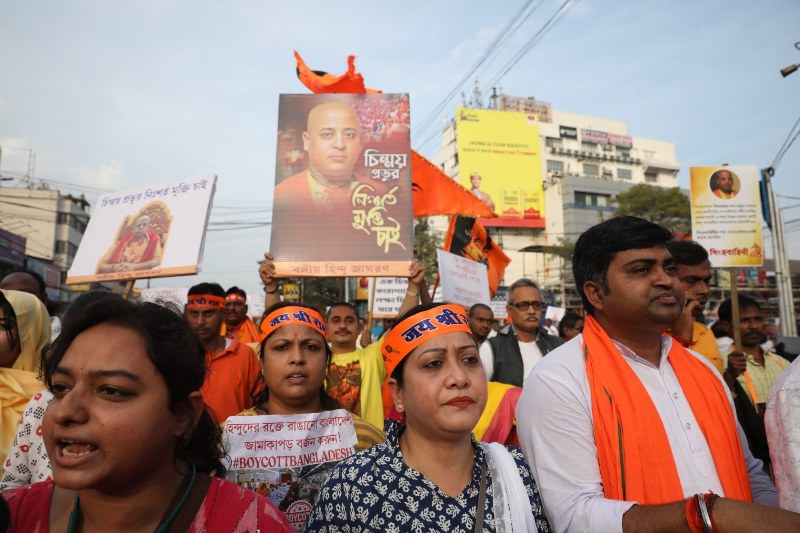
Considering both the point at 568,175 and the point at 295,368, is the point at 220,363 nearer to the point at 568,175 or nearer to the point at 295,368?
the point at 295,368

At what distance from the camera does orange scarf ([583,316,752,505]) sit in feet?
5.71

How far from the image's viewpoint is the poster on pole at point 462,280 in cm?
564

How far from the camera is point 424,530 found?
1.58m

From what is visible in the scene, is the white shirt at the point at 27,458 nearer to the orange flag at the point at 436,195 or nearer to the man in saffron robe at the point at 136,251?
the man in saffron robe at the point at 136,251

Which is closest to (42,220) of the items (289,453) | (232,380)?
(232,380)

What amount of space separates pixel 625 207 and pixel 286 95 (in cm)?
2860

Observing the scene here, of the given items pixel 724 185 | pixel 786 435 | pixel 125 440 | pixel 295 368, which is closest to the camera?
pixel 125 440

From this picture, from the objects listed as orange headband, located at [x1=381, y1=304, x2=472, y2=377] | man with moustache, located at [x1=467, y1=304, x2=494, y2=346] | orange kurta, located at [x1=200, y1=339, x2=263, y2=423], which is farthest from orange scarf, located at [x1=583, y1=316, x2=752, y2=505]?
man with moustache, located at [x1=467, y1=304, x2=494, y2=346]

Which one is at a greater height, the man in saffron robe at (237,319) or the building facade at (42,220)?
the building facade at (42,220)

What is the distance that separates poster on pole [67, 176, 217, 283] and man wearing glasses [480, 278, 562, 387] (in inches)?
103

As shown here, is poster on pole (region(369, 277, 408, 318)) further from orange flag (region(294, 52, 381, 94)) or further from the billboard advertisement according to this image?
the billboard advertisement

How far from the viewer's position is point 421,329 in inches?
75.7

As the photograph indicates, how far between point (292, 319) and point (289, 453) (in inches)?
27.9

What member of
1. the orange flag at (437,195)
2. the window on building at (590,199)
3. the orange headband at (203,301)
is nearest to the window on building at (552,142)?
the window on building at (590,199)
